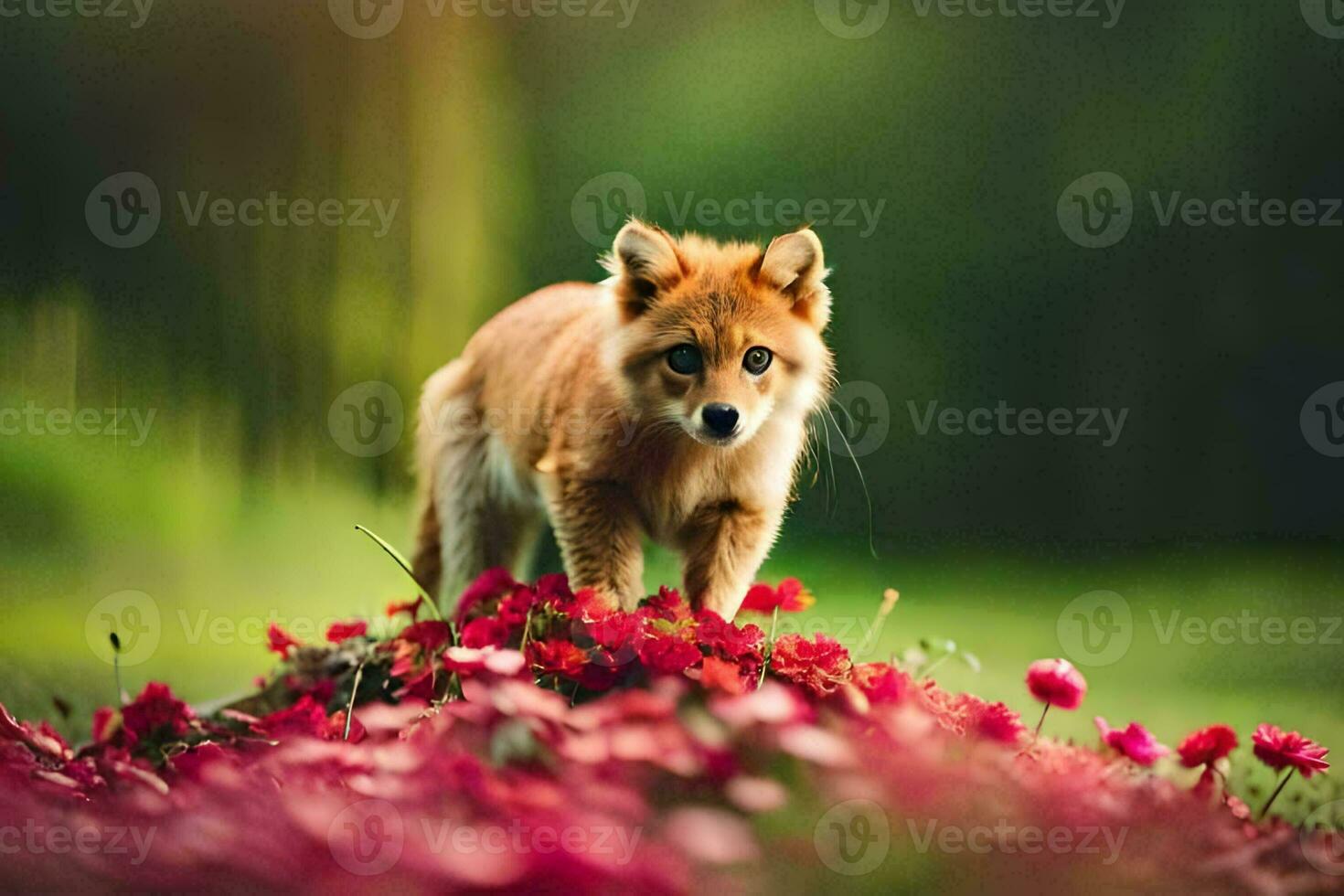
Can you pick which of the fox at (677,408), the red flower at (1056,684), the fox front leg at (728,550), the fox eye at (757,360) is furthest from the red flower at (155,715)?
the red flower at (1056,684)

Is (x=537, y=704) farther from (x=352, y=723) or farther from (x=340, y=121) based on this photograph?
(x=340, y=121)

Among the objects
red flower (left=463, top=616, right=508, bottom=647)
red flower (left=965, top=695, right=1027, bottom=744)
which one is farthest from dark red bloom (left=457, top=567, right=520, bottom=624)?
red flower (left=965, top=695, right=1027, bottom=744)

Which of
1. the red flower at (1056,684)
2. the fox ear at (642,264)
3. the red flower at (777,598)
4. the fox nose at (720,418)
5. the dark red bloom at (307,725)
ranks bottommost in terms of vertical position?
the dark red bloom at (307,725)

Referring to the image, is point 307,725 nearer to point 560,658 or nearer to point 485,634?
point 485,634

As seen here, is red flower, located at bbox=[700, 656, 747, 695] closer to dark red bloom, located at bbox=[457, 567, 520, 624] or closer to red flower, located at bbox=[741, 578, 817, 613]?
red flower, located at bbox=[741, 578, 817, 613]

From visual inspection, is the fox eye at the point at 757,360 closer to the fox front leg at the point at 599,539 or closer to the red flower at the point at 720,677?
the fox front leg at the point at 599,539

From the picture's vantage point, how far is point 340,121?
83.0 inches

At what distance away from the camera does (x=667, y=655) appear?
4.87 ft

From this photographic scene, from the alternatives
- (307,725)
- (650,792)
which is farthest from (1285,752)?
(307,725)

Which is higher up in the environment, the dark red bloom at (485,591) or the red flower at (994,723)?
the dark red bloom at (485,591)

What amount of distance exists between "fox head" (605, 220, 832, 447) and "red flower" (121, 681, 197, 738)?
0.92 meters

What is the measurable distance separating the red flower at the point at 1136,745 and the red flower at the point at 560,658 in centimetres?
83

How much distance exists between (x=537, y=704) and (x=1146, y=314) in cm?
160

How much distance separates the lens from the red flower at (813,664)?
1.54m
